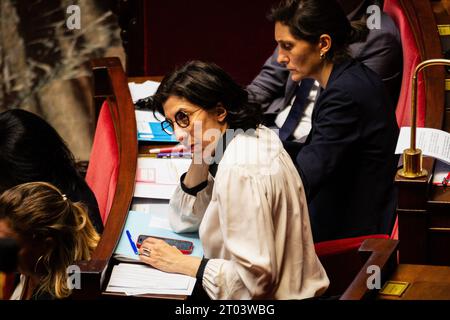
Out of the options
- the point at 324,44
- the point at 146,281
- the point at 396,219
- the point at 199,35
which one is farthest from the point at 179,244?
the point at 199,35

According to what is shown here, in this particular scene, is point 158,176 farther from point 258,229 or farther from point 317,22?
point 258,229

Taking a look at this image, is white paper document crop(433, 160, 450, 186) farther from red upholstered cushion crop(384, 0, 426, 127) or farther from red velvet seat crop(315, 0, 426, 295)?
red upholstered cushion crop(384, 0, 426, 127)

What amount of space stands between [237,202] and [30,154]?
0.94 metres

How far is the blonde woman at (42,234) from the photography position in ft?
7.43

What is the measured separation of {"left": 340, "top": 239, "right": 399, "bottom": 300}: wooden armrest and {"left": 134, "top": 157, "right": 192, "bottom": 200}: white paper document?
0.80 m

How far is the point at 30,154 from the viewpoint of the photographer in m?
2.69

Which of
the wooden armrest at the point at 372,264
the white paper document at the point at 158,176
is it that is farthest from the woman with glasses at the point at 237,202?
the white paper document at the point at 158,176

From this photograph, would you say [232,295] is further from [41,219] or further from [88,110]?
[88,110]

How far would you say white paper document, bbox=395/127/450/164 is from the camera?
8.47 ft

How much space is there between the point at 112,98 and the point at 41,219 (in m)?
0.95

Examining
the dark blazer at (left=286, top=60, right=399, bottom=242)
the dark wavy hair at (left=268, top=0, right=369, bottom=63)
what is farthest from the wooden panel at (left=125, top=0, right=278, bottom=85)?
the dark blazer at (left=286, top=60, right=399, bottom=242)

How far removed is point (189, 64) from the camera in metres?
2.28

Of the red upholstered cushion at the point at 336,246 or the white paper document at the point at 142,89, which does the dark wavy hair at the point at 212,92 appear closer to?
the red upholstered cushion at the point at 336,246
